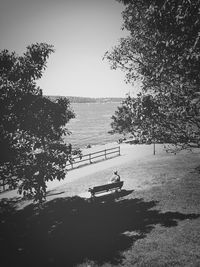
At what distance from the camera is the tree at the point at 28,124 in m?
9.42

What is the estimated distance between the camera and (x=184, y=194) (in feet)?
38.0

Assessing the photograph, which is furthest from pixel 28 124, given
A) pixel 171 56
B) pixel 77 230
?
pixel 171 56

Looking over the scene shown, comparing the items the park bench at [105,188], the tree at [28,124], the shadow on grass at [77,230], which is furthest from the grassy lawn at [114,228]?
the tree at [28,124]

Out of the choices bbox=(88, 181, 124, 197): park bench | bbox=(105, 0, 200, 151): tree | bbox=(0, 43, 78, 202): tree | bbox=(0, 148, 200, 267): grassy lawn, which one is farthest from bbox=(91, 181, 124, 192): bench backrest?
bbox=(105, 0, 200, 151): tree

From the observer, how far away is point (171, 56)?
7.86 metres

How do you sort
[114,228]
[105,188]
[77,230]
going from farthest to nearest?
[105,188]
[77,230]
[114,228]

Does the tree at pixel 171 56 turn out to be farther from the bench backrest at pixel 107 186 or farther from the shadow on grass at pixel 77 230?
the bench backrest at pixel 107 186

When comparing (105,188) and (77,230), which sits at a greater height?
(105,188)

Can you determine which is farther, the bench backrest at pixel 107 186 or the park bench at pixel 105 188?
the bench backrest at pixel 107 186

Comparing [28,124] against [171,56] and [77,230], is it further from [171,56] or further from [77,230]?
[171,56]

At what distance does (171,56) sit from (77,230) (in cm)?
717

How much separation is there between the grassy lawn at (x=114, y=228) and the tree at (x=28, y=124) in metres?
1.79

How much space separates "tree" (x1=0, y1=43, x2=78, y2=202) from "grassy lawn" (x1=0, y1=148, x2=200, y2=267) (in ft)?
5.86

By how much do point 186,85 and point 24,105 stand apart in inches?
237
